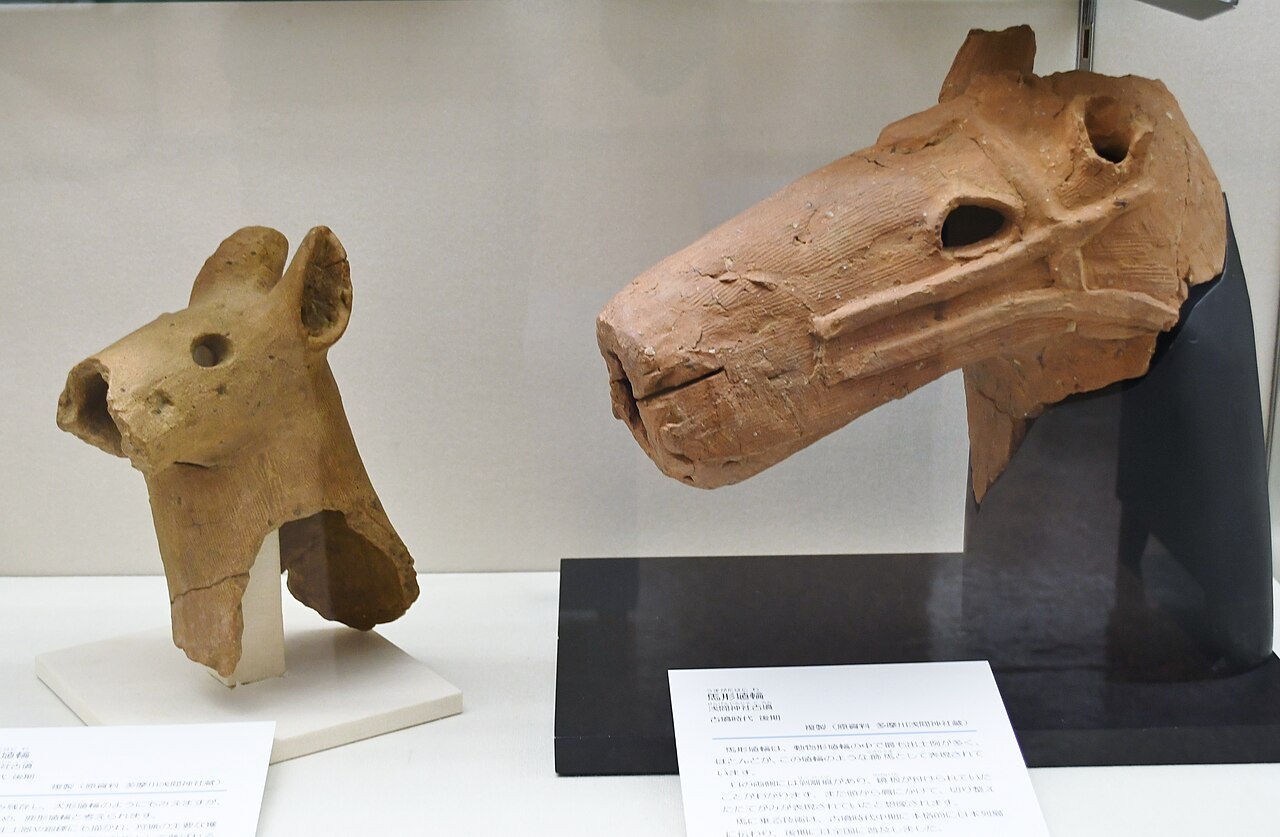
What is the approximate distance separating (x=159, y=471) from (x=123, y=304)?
367mm

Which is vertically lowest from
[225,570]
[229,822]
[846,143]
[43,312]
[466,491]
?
[229,822]

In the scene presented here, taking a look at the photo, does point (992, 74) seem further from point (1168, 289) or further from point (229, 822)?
point (229, 822)

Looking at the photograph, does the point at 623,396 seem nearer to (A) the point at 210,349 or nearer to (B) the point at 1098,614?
(A) the point at 210,349

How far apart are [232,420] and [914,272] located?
26.4 inches

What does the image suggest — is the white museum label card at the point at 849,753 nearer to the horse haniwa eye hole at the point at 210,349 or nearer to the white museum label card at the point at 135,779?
the white museum label card at the point at 135,779

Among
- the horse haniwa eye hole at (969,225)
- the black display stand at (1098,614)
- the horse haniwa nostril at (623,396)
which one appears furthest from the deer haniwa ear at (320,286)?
the horse haniwa eye hole at (969,225)

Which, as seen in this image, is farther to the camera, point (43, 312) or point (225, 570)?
point (43, 312)

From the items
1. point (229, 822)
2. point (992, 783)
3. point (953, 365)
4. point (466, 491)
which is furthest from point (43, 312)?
point (992, 783)

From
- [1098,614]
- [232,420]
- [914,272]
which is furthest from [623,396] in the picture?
[1098,614]

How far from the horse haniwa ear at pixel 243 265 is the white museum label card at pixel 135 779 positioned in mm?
441

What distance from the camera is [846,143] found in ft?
5.19

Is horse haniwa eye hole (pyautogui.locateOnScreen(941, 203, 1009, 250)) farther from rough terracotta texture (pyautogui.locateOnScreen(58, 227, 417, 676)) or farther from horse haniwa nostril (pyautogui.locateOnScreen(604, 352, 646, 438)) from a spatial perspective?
rough terracotta texture (pyautogui.locateOnScreen(58, 227, 417, 676))

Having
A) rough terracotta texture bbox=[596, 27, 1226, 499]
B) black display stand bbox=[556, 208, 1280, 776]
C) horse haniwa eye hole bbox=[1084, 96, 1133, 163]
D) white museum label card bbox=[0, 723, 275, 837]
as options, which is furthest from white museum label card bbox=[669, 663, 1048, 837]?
horse haniwa eye hole bbox=[1084, 96, 1133, 163]

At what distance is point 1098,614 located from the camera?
142 centimetres
